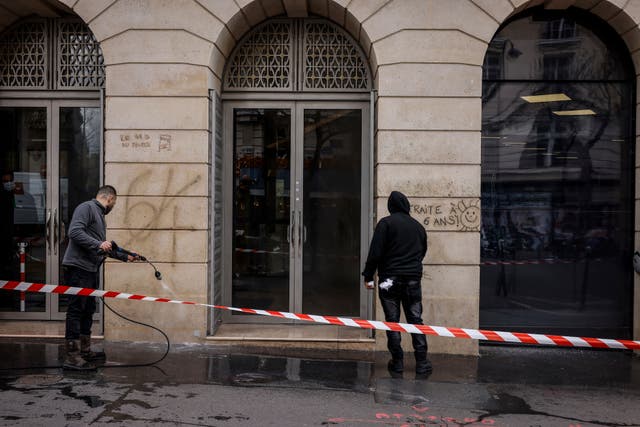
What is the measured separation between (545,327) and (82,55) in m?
7.50

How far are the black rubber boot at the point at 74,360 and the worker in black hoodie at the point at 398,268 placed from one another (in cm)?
320

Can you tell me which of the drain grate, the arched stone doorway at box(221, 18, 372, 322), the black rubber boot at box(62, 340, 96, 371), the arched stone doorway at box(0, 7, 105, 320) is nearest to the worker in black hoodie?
the arched stone doorway at box(221, 18, 372, 322)

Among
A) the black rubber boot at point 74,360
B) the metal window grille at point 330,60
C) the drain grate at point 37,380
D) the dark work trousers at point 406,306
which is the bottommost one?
the drain grate at point 37,380

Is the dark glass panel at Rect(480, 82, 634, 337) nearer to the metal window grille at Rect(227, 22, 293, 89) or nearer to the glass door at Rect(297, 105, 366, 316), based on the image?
the glass door at Rect(297, 105, 366, 316)

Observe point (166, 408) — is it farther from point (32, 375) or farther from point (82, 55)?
point (82, 55)

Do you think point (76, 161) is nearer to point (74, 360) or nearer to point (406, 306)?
point (74, 360)

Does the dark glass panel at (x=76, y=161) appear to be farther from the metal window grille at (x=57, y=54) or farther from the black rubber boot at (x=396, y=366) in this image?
the black rubber boot at (x=396, y=366)

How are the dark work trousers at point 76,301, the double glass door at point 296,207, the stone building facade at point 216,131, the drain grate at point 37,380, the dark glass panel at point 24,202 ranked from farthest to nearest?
the dark glass panel at point 24,202, the double glass door at point 296,207, the stone building facade at point 216,131, the dark work trousers at point 76,301, the drain grate at point 37,380

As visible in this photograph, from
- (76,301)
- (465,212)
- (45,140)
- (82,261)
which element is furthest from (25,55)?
(465,212)

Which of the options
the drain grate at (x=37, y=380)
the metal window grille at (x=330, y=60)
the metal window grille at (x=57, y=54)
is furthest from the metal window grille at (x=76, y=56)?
the drain grate at (x=37, y=380)

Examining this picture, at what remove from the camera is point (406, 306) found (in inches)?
284

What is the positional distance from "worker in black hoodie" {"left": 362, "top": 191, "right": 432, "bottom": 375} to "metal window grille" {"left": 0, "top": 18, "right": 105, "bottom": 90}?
188 inches

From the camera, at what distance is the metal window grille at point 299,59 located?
8.98m

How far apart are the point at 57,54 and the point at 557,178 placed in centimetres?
720
